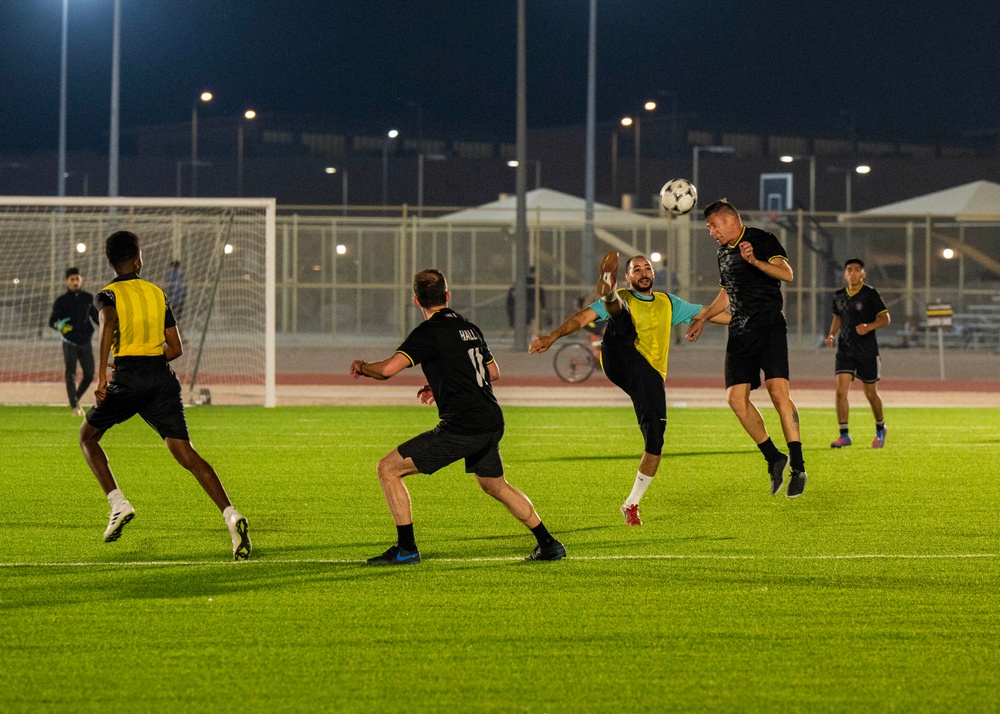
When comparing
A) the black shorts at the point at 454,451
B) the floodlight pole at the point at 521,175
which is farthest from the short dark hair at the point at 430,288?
the floodlight pole at the point at 521,175

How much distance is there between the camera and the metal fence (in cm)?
3541

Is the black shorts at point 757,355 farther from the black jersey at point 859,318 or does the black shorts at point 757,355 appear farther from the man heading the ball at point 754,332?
the black jersey at point 859,318

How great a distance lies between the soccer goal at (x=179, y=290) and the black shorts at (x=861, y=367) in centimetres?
812

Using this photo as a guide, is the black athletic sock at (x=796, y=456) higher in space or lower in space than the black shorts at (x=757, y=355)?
lower

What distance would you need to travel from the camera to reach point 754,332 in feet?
32.0

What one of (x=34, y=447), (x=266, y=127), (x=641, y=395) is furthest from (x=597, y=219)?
(x=266, y=127)

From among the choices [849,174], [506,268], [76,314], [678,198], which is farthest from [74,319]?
[849,174]

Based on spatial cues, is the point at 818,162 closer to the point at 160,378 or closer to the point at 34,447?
the point at 34,447

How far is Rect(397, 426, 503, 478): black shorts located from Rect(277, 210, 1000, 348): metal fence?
2574 cm

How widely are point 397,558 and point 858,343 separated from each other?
7.64 metres

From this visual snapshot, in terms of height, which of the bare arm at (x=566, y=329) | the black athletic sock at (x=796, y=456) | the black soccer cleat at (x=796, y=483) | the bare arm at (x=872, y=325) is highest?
the bare arm at (x=872, y=325)

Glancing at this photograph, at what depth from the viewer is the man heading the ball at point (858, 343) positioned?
44.8 feet

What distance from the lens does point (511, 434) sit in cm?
1522

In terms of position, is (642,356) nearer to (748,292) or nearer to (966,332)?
(748,292)
